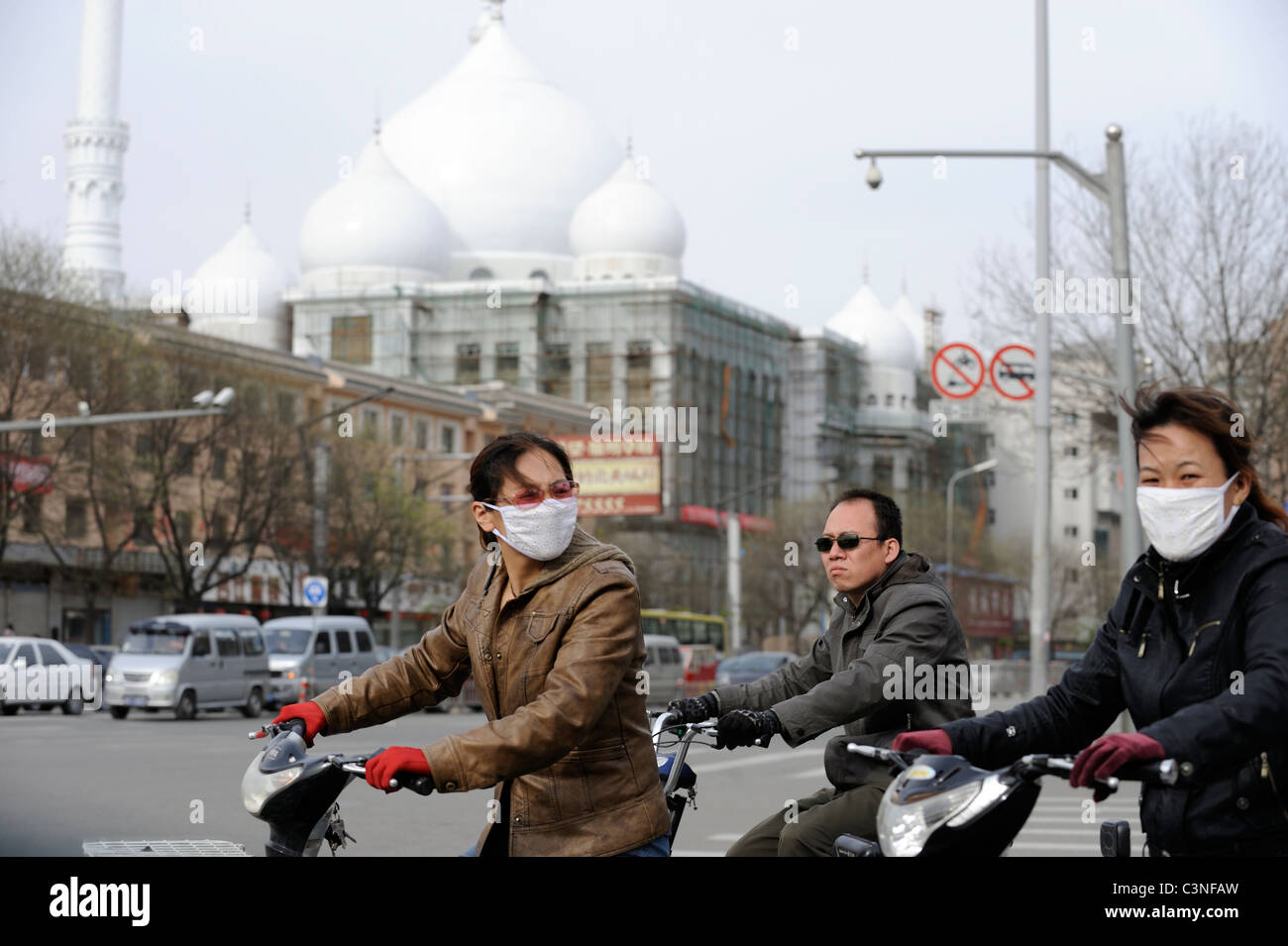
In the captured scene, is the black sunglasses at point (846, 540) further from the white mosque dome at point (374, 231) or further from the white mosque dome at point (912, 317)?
the white mosque dome at point (912, 317)

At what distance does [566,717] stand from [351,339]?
8073cm

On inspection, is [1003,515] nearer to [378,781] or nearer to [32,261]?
[32,261]

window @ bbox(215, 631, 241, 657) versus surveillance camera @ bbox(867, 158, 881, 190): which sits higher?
surveillance camera @ bbox(867, 158, 881, 190)

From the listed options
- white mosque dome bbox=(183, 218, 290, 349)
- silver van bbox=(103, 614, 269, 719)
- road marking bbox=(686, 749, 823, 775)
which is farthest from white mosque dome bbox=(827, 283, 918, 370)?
road marking bbox=(686, 749, 823, 775)

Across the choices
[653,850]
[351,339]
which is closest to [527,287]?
[351,339]

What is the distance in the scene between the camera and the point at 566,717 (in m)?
3.85

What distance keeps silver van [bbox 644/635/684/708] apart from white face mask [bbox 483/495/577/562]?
3606 cm

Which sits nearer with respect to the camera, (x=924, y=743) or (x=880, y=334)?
(x=924, y=743)

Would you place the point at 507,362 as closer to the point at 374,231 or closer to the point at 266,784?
the point at 374,231

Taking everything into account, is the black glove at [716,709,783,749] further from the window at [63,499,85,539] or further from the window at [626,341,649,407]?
the window at [626,341,649,407]

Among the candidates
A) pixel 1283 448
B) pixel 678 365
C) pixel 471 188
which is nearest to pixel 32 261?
pixel 1283 448

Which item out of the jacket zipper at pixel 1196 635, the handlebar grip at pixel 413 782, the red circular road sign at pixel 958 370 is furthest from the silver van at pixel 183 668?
the jacket zipper at pixel 1196 635

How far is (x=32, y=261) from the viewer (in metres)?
35.9

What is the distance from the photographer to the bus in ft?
175
